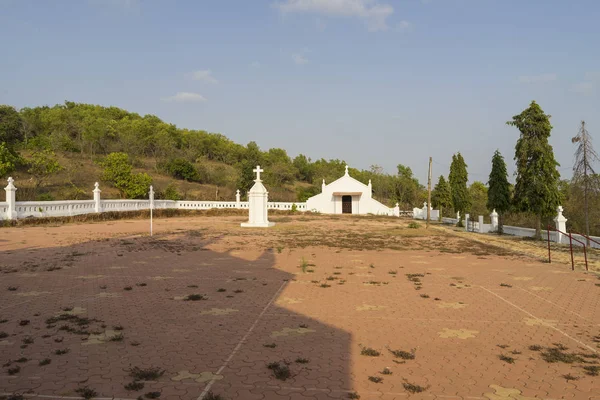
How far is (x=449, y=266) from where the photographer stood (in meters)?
12.7

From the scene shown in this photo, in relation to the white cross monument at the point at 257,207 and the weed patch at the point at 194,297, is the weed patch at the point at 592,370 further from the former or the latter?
the white cross monument at the point at 257,207

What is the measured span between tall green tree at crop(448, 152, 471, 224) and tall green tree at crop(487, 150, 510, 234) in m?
9.24

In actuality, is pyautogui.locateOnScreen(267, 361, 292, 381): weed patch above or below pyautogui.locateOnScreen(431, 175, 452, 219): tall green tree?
below

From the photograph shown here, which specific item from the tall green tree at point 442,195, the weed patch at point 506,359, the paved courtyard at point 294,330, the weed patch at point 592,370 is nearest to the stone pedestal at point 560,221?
the paved courtyard at point 294,330

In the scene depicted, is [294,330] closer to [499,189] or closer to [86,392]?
[86,392]

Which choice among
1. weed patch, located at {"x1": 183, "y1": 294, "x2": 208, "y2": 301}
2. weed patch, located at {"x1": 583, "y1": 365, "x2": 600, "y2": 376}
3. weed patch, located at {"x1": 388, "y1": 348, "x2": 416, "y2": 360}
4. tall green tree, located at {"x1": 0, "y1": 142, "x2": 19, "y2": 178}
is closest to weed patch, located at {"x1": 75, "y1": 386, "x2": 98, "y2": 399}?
weed patch, located at {"x1": 388, "y1": 348, "x2": 416, "y2": 360}

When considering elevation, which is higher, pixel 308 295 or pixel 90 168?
pixel 90 168

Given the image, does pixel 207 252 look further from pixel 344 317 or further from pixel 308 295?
pixel 344 317

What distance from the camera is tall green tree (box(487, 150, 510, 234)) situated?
2502 centimetres

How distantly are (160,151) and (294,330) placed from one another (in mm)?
67162

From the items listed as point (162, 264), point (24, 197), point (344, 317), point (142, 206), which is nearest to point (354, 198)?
point (142, 206)

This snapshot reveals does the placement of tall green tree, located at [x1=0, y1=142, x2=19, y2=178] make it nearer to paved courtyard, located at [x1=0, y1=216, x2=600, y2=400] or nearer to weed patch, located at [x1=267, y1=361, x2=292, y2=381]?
paved courtyard, located at [x1=0, y1=216, x2=600, y2=400]

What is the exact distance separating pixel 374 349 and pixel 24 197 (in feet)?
111

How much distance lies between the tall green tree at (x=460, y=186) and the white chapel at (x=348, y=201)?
10.5 m
